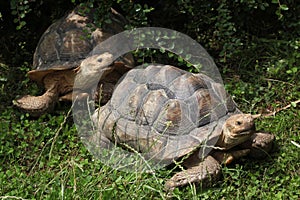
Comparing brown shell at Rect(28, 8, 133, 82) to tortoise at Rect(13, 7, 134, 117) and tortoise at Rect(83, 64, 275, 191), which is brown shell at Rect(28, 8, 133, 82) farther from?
tortoise at Rect(83, 64, 275, 191)

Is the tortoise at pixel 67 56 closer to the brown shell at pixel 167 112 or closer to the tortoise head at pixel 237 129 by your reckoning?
the brown shell at pixel 167 112

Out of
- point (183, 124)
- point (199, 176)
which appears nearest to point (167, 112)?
point (183, 124)

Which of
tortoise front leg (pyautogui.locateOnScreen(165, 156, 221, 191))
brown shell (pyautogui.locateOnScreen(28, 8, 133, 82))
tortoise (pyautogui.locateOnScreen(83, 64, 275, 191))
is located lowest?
tortoise front leg (pyautogui.locateOnScreen(165, 156, 221, 191))

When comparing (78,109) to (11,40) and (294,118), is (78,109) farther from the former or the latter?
(294,118)

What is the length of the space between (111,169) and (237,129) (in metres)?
0.90

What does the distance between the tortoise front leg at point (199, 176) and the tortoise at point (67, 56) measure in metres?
1.27

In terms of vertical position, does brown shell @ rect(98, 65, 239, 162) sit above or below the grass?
above

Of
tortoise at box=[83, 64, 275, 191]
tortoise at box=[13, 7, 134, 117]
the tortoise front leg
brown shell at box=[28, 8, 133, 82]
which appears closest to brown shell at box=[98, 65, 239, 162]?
tortoise at box=[83, 64, 275, 191]

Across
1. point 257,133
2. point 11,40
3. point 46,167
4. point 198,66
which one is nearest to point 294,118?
point 257,133

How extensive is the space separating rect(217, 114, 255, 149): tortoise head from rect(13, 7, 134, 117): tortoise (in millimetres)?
1303

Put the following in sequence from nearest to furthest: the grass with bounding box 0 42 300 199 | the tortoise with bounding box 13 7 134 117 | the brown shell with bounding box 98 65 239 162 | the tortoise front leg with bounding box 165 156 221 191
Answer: the grass with bounding box 0 42 300 199, the tortoise front leg with bounding box 165 156 221 191, the brown shell with bounding box 98 65 239 162, the tortoise with bounding box 13 7 134 117

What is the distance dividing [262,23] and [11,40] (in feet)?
8.61

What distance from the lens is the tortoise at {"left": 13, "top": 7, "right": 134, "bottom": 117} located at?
4613mm

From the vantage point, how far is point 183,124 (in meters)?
3.71
